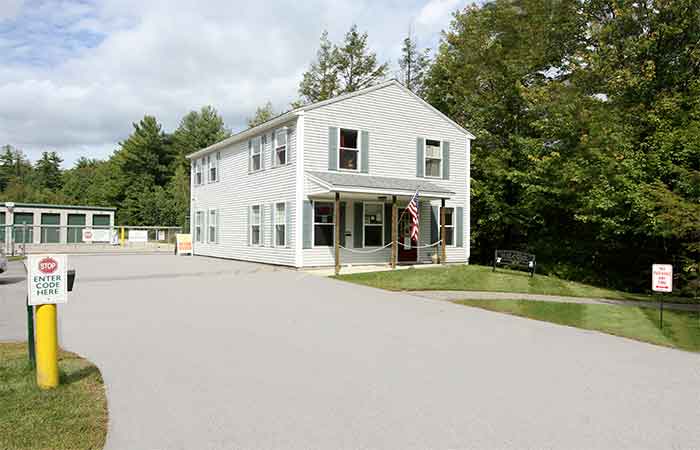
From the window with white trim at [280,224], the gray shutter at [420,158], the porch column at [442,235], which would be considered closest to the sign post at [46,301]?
the window with white trim at [280,224]

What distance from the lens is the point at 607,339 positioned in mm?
8562

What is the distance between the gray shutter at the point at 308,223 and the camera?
1858cm

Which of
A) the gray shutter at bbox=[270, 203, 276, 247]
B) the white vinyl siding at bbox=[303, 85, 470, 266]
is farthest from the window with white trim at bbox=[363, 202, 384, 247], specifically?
the gray shutter at bbox=[270, 203, 276, 247]

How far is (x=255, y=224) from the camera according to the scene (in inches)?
864

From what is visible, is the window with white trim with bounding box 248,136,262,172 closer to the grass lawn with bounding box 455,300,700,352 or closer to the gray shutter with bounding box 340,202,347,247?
the gray shutter with bounding box 340,202,347,247

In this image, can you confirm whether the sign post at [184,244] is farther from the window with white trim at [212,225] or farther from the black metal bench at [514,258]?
the black metal bench at [514,258]

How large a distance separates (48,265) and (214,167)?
21.5 metres

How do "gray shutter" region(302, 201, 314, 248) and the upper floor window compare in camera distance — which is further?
the upper floor window

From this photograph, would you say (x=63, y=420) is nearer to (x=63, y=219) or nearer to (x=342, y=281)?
(x=342, y=281)

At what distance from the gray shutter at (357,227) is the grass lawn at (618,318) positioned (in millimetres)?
8132

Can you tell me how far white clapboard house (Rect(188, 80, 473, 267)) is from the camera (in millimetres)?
18688

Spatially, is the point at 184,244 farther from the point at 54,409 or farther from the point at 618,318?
the point at 54,409

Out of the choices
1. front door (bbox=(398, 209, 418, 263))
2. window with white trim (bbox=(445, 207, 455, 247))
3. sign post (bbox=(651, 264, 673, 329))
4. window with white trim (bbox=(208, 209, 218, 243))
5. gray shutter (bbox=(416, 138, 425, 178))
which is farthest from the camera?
window with white trim (bbox=(208, 209, 218, 243))

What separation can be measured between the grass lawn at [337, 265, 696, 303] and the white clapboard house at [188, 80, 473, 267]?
1742 millimetres
